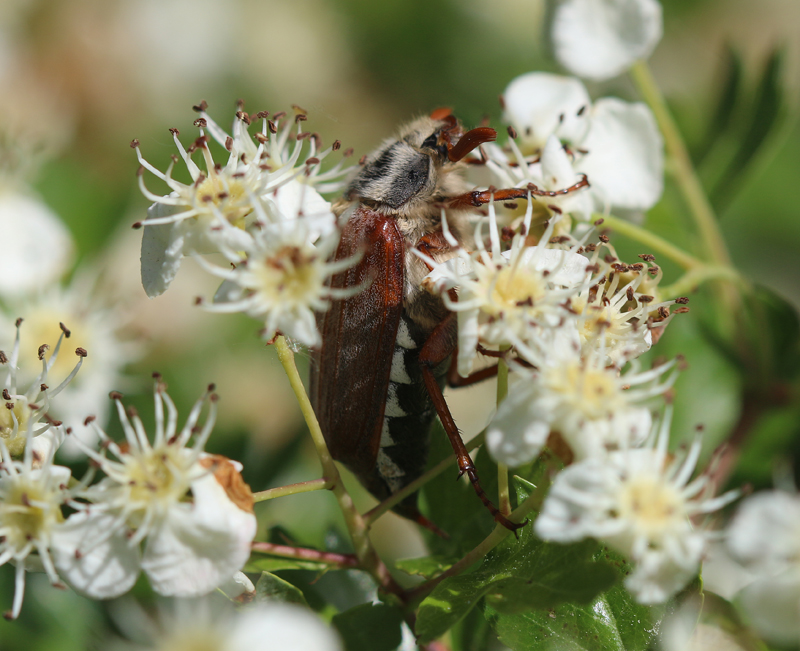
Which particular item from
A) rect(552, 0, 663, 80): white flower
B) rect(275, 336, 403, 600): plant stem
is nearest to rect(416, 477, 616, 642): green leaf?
rect(275, 336, 403, 600): plant stem

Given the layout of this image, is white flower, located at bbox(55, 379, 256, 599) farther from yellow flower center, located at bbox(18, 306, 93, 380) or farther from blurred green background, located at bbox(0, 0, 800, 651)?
yellow flower center, located at bbox(18, 306, 93, 380)

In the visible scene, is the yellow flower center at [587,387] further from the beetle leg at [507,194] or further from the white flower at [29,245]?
the white flower at [29,245]

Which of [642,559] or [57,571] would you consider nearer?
[642,559]

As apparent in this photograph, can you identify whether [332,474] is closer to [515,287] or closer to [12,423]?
[515,287]

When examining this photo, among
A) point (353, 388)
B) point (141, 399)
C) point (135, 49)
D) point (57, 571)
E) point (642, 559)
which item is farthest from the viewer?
point (135, 49)

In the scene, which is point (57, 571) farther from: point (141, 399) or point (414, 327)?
point (141, 399)

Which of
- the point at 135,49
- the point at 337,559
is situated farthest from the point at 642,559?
the point at 135,49

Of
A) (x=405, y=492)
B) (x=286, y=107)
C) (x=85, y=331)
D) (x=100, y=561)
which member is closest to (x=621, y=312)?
(x=405, y=492)
